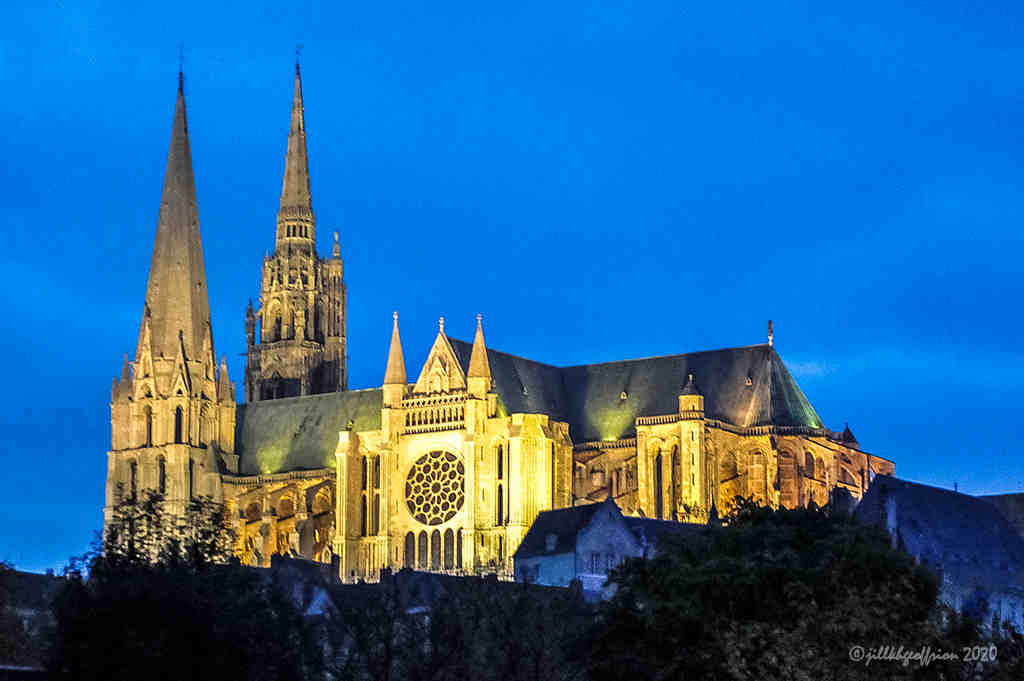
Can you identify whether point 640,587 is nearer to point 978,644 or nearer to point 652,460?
point 978,644

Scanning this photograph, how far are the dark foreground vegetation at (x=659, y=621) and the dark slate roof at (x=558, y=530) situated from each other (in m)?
44.6

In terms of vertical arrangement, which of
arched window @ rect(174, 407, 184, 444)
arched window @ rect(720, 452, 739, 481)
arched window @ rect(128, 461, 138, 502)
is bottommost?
arched window @ rect(720, 452, 739, 481)

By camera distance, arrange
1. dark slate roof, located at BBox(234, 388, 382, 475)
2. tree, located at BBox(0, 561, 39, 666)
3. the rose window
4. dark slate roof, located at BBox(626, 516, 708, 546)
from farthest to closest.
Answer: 1. dark slate roof, located at BBox(234, 388, 382, 475)
2. the rose window
3. dark slate roof, located at BBox(626, 516, 708, 546)
4. tree, located at BBox(0, 561, 39, 666)

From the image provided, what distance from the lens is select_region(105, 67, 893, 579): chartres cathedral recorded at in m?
120

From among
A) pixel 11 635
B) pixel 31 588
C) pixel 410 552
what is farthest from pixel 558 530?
pixel 11 635

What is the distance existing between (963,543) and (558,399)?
3117 cm

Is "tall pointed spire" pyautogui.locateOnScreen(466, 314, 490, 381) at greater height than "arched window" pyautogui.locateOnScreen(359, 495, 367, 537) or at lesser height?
greater

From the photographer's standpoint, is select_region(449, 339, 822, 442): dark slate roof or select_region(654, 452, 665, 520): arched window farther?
select_region(449, 339, 822, 442): dark slate roof

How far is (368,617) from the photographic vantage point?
208 feet

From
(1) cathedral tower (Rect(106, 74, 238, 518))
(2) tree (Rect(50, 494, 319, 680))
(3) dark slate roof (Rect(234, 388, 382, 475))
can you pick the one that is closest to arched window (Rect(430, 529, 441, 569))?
(3) dark slate roof (Rect(234, 388, 382, 475))

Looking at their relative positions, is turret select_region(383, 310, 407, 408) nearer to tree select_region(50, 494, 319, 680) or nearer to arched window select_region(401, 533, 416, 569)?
arched window select_region(401, 533, 416, 569)

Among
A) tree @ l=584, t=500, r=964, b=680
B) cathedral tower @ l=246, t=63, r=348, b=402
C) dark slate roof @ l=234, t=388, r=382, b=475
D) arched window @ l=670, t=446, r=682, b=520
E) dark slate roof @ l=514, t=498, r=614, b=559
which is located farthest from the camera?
cathedral tower @ l=246, t=63, r=348, b=402

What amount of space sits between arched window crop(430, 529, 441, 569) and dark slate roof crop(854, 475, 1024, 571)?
2553 centimetres

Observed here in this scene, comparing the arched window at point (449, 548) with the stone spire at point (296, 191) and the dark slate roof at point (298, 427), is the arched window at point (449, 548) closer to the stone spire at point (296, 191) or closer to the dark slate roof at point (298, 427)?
the dark slate roof at point (298, 427)
